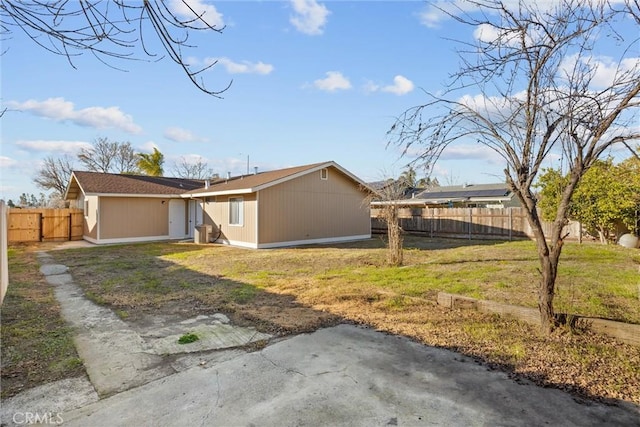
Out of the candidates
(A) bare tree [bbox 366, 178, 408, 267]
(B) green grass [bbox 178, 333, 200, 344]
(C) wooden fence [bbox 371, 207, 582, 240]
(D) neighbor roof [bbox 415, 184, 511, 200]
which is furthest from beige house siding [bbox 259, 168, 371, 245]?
(D) neighbor roof [bbox 415, 184, 511, 200]

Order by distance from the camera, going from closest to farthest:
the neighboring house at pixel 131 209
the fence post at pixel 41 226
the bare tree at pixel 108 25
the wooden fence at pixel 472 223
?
the bare tree at pixel 108 25 < the neighboring house at pixel 131 209 < the wooden fence at pixel 472 223 < the fence post at pixel 41 226

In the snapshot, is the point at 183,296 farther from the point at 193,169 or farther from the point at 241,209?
the point at 193,169

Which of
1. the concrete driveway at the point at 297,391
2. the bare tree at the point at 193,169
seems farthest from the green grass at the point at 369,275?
the bare tree at the point at 193,169

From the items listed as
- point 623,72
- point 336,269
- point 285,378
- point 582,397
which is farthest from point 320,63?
point 582,397

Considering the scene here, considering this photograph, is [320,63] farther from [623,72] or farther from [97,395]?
[97,395]

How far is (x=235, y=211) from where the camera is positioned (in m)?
15.2

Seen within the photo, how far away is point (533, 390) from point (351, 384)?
150 cm

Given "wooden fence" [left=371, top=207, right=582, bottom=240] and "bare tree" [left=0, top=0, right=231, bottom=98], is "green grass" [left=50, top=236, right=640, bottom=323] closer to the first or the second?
"wooden fence" [left=371, top=207, right=582, bottom=240]

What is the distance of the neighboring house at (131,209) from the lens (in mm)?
15828

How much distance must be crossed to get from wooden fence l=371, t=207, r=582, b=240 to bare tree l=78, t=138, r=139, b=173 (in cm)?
2699

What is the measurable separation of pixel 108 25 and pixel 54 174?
122ft

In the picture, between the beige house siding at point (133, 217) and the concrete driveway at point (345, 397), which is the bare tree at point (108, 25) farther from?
the beige house siding at point (133, 217)

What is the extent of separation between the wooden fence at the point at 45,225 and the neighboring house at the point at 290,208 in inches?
270

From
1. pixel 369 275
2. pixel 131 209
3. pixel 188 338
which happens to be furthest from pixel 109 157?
pixel 188 338
